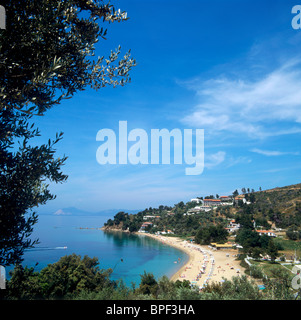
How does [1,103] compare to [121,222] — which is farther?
[121,222]

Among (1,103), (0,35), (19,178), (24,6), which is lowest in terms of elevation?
(19,178)

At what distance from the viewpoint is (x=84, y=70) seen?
11.8ft

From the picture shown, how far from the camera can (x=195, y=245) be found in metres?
56.8

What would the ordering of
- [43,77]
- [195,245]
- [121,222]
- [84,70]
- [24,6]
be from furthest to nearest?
[121,222] → [195,245] → [84,70] → [24,6] → [43,77]

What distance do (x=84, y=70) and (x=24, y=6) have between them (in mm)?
1035

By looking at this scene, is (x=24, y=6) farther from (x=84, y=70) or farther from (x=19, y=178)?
(x=19, y=178)

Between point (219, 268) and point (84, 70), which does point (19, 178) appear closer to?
A: point (84, 70)

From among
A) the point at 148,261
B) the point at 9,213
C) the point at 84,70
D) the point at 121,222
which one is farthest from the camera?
the point at 121,222

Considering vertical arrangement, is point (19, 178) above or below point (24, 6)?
below
